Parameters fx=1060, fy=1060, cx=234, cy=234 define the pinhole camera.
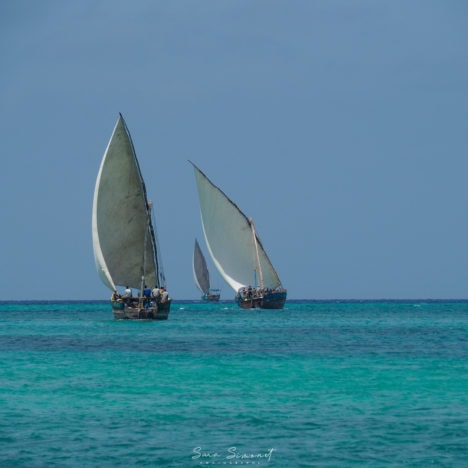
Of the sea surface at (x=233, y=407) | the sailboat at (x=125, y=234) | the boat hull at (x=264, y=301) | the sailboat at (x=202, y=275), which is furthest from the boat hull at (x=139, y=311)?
the sailboat at (x=202, y=275)

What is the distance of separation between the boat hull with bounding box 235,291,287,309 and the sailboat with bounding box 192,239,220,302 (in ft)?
194

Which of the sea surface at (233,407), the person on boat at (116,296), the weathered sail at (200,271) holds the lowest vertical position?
the sea surface at (233,407)

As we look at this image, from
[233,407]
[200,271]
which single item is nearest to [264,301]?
[200,271]

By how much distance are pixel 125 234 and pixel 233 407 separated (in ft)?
129

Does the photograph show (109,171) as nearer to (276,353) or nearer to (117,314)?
(117,314)

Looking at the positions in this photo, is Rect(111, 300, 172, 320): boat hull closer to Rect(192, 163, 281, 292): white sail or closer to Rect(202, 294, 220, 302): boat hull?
Rect(192, 163, 281, 292): white sail

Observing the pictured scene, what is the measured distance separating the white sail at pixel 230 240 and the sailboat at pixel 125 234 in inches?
862

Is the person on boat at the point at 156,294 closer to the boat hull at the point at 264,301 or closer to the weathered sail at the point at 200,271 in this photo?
the boat hull at the point at 264,301

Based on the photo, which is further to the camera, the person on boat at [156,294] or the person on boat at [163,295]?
the person on boat at [163,295]

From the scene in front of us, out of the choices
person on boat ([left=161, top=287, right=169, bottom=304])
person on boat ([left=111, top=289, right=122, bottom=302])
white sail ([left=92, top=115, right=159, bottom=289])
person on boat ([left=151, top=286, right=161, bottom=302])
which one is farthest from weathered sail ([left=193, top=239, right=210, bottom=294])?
white sail ([left=92, top=115, right=159, bottom=289])

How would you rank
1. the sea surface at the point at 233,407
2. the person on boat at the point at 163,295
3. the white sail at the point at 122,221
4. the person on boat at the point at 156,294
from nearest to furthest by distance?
the sea surface at the point at 233,407 → the white sail at the point at 122,221 → the person on boat at the point at 156,294 → the person on boat at the point at 163,295

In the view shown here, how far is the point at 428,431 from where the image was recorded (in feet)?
62.1

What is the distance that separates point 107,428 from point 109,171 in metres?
40.8

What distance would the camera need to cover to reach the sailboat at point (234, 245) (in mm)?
85625
